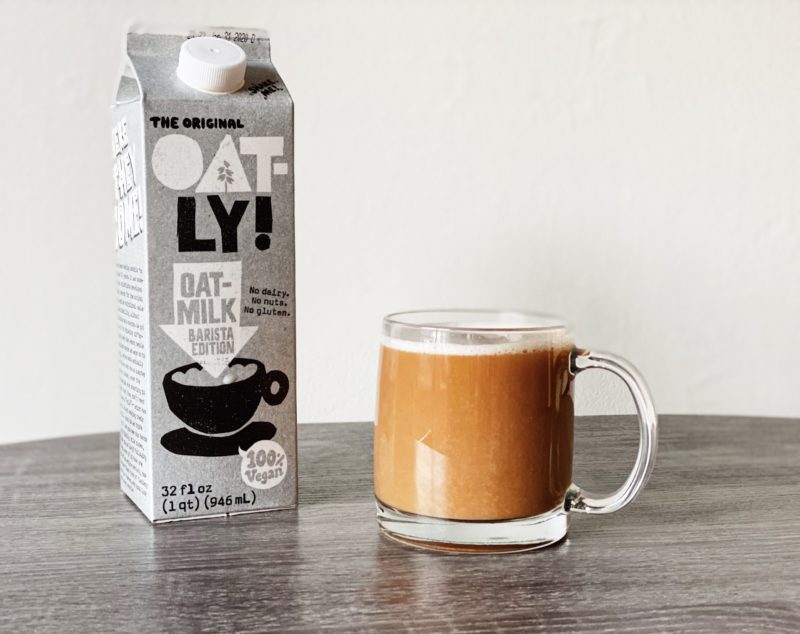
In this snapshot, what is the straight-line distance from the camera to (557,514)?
57cm

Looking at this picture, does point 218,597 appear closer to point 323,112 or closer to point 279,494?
point 279,494

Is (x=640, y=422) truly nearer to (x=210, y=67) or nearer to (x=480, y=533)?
(x=480, y=533)

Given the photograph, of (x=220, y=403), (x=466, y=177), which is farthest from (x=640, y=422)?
(x=466, y=177)

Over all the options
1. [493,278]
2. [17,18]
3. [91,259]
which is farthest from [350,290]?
[17,18]

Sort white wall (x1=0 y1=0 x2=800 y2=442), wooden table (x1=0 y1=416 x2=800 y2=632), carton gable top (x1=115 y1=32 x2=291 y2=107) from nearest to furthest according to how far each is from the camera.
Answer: wooden table (x1=0 y1=416 x2=800 y2=632) → carton gable top (x1=115 y1=32 x2=291 y2=107) → white wall (x1=0 y1=0 x2=800 y2=442)

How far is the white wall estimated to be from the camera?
105 cm

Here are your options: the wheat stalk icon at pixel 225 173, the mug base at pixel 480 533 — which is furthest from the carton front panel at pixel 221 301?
the mug base at pixel 480 533

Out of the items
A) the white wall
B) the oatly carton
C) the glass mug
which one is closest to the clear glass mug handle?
the glass mug

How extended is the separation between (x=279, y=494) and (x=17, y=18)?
0.68m

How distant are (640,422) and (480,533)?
11 centimetres

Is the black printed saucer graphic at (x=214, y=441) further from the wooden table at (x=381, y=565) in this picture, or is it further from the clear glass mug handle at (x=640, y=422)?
the clear glass mug handle at (x=640, y=422)

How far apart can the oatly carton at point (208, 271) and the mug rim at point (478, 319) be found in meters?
0.08

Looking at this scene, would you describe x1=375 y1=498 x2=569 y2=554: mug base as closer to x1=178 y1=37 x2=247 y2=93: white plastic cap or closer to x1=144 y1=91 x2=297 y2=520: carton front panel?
x1=144 y1=91 x2=297 y2=520: carton front panel

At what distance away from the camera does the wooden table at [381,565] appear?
458mm
